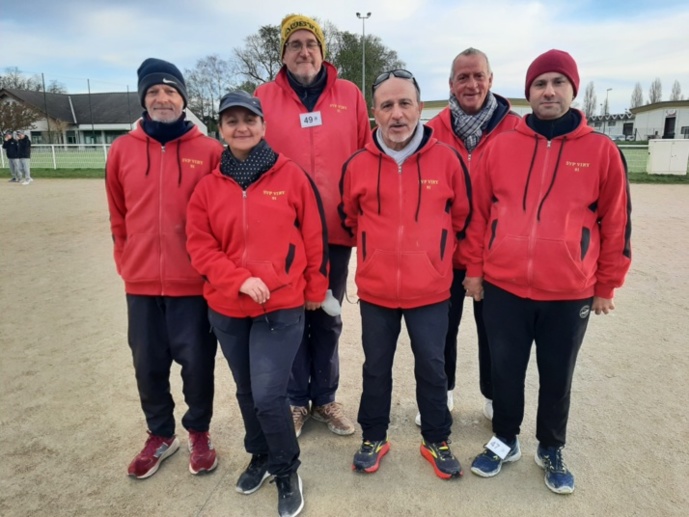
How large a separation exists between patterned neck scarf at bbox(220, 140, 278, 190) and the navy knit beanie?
0.49 m

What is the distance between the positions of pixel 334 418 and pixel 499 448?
105 centimetres

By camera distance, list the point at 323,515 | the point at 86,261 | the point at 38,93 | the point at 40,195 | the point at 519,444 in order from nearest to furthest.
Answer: the point at 323,515, the point at 519,444, the point at 86,261, the point at 40,195, the point at 38,93

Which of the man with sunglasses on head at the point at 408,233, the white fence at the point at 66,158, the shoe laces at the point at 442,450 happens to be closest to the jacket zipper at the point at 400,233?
the man with sunglasses on head at the point at 408,233

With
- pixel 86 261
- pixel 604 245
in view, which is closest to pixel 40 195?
pixel 86 261

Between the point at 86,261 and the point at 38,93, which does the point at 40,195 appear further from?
the point at 38,93

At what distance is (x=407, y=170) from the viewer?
2637mm

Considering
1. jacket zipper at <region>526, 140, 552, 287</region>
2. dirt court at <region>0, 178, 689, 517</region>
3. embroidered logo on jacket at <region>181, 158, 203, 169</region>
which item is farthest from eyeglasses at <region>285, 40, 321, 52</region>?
dirt court at <region>0, 178, 689, 517</region>

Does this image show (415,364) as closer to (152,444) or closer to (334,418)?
(334,418)

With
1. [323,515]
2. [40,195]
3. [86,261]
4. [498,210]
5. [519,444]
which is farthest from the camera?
[40,195]

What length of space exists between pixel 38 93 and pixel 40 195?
180 ft

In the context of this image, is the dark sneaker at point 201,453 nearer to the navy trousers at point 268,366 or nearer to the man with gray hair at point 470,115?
the navy trousers at point 268,366

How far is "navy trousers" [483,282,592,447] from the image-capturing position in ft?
8.47

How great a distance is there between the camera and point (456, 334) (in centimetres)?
328

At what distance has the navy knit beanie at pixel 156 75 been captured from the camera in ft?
8.45
